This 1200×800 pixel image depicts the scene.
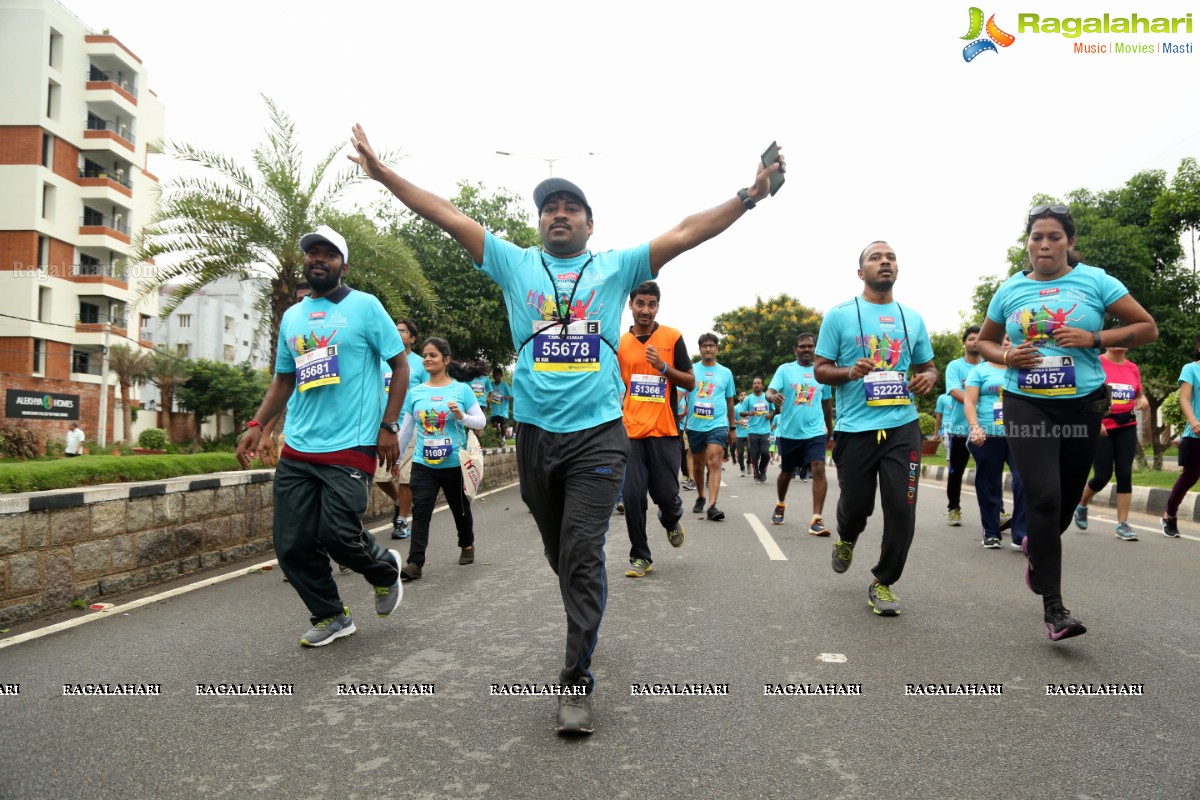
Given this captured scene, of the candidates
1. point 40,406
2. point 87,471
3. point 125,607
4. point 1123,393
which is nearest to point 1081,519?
point 1123,393

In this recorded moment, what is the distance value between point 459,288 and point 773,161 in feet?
69.0

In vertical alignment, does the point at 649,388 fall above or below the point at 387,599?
above

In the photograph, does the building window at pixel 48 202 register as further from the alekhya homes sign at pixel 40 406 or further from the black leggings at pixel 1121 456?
the black leggings at pixel 1121 456

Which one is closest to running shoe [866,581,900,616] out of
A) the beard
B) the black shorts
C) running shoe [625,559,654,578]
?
running shoe [625,559,654,578]

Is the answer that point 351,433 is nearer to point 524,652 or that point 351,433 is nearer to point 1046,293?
point 524,652

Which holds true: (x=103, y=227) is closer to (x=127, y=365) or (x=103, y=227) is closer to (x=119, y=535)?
(x=127, y=365)

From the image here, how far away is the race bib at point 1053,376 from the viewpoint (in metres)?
4.48

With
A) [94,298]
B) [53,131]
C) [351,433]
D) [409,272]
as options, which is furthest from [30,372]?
[351,433]

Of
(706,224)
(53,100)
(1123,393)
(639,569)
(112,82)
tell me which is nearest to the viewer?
(706,224)

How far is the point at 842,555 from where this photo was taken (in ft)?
18.3

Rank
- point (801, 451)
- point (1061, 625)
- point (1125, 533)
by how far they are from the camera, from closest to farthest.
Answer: point (1061, 625)
point (1125, 533)
point (801, 451)

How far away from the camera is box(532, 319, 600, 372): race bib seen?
3.68 metres

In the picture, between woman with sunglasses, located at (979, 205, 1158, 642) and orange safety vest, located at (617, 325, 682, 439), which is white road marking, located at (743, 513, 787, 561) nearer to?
orange safety vest, located at (617, 325, 682, 439)

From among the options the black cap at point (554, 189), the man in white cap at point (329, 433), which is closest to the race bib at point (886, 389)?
the black cap at point (554, 189)
